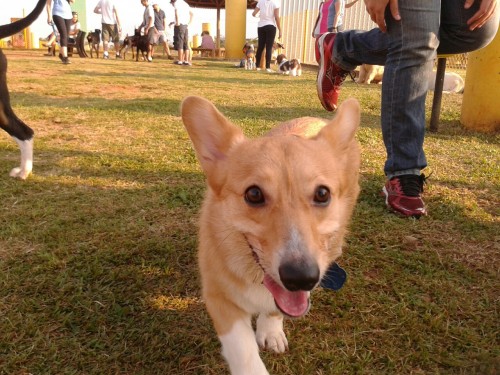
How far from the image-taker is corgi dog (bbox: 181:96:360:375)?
145cm

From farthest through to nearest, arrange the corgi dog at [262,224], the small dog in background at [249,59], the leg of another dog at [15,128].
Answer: the small dog in background at [249,59] → the leg of another dog at [15,128] → the corgi dog at [262,224]

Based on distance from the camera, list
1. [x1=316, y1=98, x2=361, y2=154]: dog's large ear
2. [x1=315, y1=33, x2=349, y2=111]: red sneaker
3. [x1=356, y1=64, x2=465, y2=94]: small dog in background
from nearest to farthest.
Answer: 1. [x1=316, y1=98, x2=361, y2=154]: dog's large ear
2. [x1=315, y1=33, x2=349, y2=111]: red sneaker
3. [x1=356, y1=64, x2=465, y2=94]: small dog in background

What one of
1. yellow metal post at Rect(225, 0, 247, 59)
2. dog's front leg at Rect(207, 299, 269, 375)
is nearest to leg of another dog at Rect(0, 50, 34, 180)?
dog's front leg at Rect(207, 299, 269, 375)

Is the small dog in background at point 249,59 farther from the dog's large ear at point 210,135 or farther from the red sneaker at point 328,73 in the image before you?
the dog's large ear at point 210,135

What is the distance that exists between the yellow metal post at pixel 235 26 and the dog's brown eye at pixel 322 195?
22.4 metres

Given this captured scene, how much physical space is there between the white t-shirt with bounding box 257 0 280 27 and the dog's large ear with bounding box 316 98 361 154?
12110mm

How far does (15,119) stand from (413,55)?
9.82ft

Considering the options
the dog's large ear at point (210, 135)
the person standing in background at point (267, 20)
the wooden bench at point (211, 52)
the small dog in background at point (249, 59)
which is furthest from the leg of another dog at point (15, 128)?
the wooden bench at point (211, 52)

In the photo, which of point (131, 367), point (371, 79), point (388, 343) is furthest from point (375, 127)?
point (371, 79)

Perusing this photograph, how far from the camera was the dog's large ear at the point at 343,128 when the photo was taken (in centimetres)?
194

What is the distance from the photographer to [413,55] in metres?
2.64

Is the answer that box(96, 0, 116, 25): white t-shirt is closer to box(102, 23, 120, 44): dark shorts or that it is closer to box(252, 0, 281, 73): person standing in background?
box(102, 23, 120, 44): dark shorts

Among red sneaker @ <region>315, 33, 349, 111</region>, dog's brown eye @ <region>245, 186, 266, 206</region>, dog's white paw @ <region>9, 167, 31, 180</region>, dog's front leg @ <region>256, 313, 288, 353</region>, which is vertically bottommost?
dog's front leg @ <region>256, 313, 288, 353</region>

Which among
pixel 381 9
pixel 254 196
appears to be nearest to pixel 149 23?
pixel 381 9
